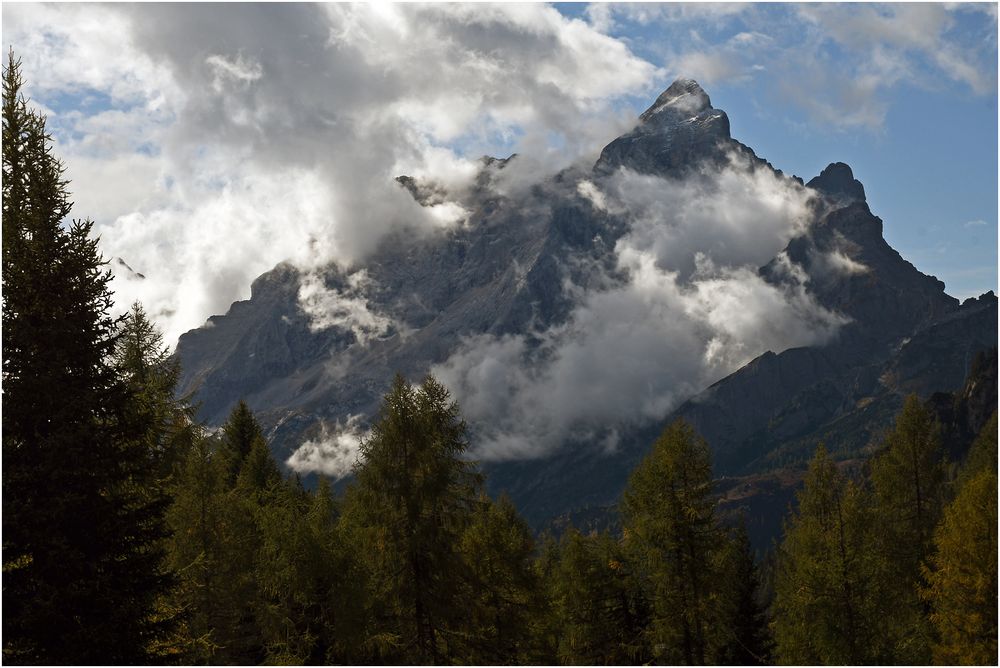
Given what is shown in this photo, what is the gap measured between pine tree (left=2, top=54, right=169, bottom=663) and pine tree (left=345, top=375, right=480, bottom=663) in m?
10.1

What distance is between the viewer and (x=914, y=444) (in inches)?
1809

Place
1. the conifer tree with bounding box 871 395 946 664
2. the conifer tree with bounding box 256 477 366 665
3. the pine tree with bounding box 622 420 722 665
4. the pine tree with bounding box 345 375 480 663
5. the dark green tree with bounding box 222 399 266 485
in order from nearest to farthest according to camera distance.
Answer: the pine tree with bounding box 345 375 480 663 → the conifer tree with bounding box 256 477 366 665 → the pine tree with bounding box 622 420 722 665 → the conifer tree with bounding box 871 395 946 664 → the dark green tree with bounding box 222 399 266 485

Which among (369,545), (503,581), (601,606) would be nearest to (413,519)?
(369,545)

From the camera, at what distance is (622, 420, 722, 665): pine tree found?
30656 millimetres

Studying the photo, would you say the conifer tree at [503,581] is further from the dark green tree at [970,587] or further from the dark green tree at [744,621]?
the dark green tree at [970,587]

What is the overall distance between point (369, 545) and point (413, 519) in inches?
69.2

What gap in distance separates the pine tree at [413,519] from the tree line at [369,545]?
7cm

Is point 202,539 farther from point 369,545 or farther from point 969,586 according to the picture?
point 969,586

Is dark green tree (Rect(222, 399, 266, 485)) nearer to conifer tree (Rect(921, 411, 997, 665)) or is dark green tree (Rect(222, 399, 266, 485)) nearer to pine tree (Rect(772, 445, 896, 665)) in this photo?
pine tree (Rect(772, 445, 896, 665))

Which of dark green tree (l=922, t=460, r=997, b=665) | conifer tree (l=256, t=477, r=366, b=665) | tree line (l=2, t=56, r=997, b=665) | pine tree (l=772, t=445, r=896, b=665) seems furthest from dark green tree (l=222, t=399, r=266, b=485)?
dark green tree (l=922, t=460, r=997, b=665)

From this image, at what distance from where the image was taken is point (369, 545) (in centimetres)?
2730

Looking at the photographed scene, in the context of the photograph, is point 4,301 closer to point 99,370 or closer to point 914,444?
point 99,370

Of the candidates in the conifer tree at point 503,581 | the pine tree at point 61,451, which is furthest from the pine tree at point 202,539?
the pine tree at point 61,451

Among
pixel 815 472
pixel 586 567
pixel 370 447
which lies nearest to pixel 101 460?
pixel 370 447
